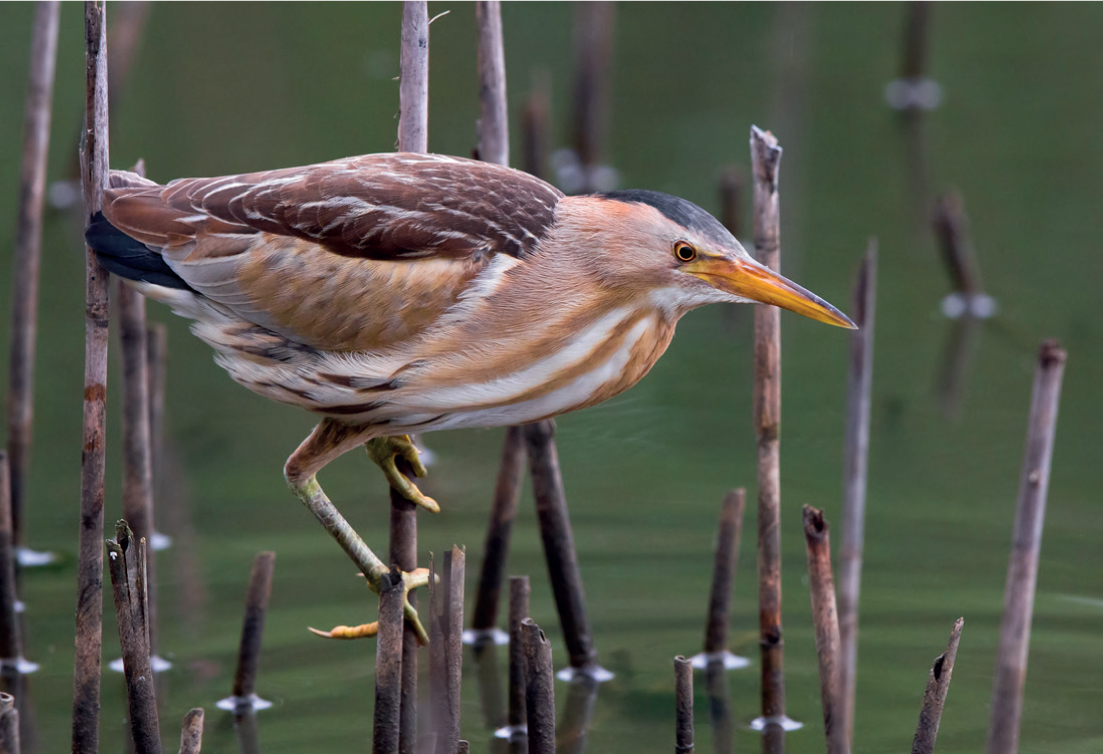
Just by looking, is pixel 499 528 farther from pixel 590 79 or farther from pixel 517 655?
pixel 590 79

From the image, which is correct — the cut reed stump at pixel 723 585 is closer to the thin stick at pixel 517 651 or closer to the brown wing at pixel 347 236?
the thin stick at pixel 517 651

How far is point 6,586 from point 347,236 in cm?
174

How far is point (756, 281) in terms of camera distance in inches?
130

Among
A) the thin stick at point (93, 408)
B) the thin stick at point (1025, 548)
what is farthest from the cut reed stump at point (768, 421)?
the thin stick at point (93, 408)

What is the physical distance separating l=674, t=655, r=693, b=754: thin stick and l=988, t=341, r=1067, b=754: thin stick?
0.72 m

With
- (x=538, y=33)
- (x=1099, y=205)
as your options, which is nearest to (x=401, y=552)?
(x=1099, y=205)

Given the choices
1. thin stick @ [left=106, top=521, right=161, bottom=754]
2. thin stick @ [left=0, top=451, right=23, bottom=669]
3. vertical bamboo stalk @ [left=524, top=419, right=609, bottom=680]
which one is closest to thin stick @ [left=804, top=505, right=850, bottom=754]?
vertical bamboo stalk @ [left=524, top=419, right=609, bottom=680]

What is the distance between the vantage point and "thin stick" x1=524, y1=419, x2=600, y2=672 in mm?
4336

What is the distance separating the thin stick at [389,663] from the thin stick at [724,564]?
1.22m

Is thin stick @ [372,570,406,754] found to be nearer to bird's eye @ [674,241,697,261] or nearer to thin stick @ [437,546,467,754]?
thin stick @ [437,546,467,754]

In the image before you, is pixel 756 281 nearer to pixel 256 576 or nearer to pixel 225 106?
pixel 256 576

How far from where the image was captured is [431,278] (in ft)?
11.1

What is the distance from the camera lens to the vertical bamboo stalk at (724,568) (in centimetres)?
437

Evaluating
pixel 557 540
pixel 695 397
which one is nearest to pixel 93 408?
pixel 557 540
